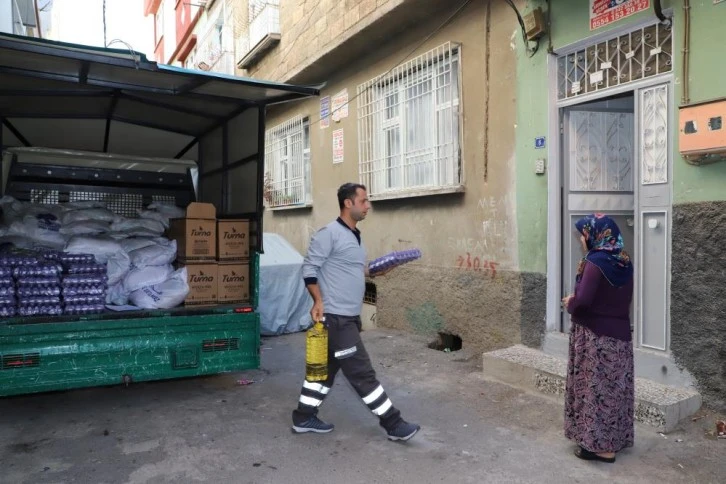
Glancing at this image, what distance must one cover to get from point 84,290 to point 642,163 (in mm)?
A: 4357

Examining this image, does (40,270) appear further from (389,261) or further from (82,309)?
(389,261)

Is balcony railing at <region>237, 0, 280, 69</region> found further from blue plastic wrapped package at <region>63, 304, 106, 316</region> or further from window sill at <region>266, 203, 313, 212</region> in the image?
blue plastic wrapped package at <region>63, 304, 106, 316</region>

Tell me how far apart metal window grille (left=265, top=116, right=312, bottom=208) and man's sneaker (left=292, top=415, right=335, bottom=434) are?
6187mm

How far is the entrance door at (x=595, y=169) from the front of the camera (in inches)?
209

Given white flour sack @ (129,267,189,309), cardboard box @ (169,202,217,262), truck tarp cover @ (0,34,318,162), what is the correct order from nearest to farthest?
truck tarp cover @ (0,34,318,162)
white flour sack @ (129,267,189,309)
cardboard box @ (169,202,217,262)

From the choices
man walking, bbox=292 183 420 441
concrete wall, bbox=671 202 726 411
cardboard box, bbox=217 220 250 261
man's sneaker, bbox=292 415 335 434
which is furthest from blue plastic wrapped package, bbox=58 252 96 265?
concrete wall, bbox=671 202 726 411

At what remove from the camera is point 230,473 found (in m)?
3.38

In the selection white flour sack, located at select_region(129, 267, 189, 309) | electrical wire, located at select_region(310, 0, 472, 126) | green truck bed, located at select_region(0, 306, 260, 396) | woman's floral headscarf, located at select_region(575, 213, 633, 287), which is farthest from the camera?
electrical wire, located at select_region(310, 0, 472, 126)

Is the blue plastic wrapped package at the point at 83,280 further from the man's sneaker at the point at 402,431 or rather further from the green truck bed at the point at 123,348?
the man's sneaker at the point at 402,431

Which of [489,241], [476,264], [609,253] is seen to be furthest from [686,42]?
[476,264]

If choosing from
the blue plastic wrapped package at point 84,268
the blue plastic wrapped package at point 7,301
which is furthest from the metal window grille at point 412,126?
the blue plastic wrapped package at point 7,301

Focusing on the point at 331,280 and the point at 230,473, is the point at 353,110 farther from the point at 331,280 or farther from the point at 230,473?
the point at 230,473

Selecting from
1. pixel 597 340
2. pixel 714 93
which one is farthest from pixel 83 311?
pixel 714 93

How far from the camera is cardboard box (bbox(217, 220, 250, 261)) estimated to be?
515 centimetres
